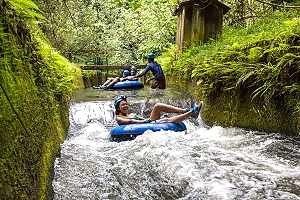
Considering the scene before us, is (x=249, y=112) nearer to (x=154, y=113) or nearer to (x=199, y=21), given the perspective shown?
(x=154, y=113)

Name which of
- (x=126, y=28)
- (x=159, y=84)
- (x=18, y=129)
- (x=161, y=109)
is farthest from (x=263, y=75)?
(x=126, y=28)

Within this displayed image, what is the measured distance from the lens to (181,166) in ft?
13.6

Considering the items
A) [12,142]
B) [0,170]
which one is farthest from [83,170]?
[0,170]

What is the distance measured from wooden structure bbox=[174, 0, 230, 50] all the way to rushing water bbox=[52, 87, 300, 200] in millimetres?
5964

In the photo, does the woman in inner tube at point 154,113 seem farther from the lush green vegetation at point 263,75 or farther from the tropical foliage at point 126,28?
the tropical foliage at point 126,28

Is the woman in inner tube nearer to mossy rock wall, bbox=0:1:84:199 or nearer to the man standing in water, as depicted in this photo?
mossy rock wall, bbox=0:1:84:199

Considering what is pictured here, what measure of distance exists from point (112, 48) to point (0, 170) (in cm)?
1904

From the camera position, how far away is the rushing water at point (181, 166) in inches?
Result: 133

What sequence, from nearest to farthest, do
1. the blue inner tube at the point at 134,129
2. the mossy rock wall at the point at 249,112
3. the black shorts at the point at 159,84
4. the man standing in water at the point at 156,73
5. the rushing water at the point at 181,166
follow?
the rushing water at the point at 181,166, the mossy rock wall at the point at 249,112, the blue inner tube at the point at 134,129, the man standing in water at the point at 156,73, the black shorts at the point at 159,84

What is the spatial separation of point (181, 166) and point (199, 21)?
8.57 m

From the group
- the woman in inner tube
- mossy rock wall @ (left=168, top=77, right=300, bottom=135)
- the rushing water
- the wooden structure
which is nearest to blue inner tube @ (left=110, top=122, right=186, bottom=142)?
the rushing water

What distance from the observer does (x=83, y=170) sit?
419 cm

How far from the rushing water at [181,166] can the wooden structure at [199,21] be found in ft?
19.6

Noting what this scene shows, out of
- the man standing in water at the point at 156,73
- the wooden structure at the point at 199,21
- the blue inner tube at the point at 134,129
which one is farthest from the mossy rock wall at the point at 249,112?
the wooden structure at the point at 199,21
